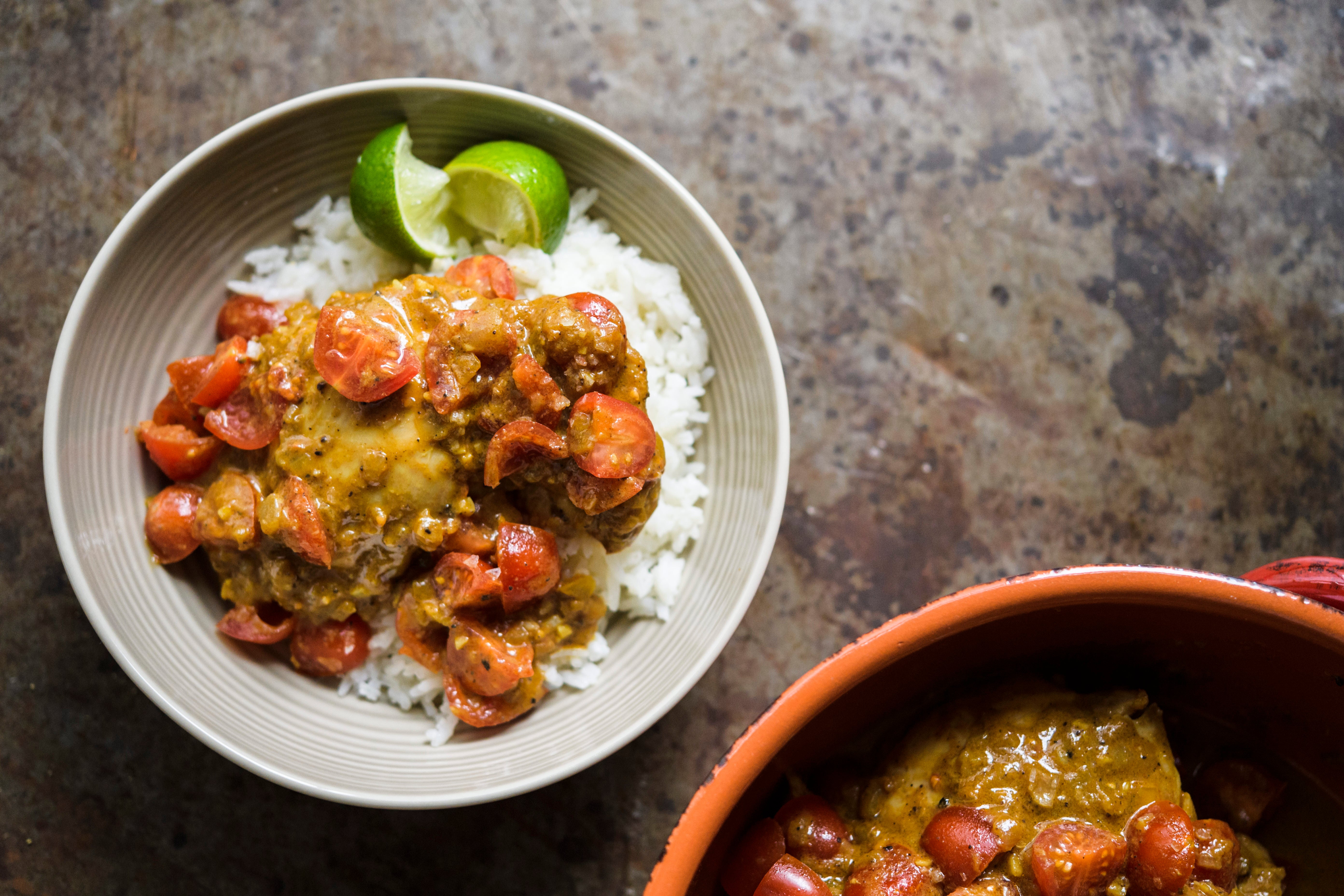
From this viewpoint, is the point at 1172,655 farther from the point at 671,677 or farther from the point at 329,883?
the point at 329,883

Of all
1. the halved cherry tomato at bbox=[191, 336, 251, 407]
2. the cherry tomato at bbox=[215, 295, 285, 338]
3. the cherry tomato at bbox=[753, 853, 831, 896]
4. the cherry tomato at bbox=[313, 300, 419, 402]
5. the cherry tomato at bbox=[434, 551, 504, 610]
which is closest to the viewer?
the cherry tomato at bbox=[753, 853, 831, 896]

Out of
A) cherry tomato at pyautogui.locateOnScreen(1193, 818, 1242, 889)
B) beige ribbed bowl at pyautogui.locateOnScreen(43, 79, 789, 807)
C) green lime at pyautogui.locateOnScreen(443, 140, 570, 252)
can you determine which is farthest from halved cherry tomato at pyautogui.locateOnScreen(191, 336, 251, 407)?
cherry tomato at pyautogui.locateOnScreen(1193, 818, 1242, 889)

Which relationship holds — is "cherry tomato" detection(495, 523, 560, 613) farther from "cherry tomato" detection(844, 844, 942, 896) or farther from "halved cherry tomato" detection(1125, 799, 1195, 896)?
"halved cherry tomato" detection(1125, 799, 1195, 896)

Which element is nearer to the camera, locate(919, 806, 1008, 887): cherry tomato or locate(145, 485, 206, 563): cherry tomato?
locate(919, 806, 1008, 887): cherry tomato

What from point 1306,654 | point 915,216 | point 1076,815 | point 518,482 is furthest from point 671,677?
point 915,216

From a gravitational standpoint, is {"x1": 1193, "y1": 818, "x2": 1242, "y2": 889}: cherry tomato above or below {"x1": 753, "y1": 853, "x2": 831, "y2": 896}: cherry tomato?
above

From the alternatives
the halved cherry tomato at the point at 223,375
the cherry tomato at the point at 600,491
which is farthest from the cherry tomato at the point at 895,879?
the halved cherry tomato at the point at 223,375
